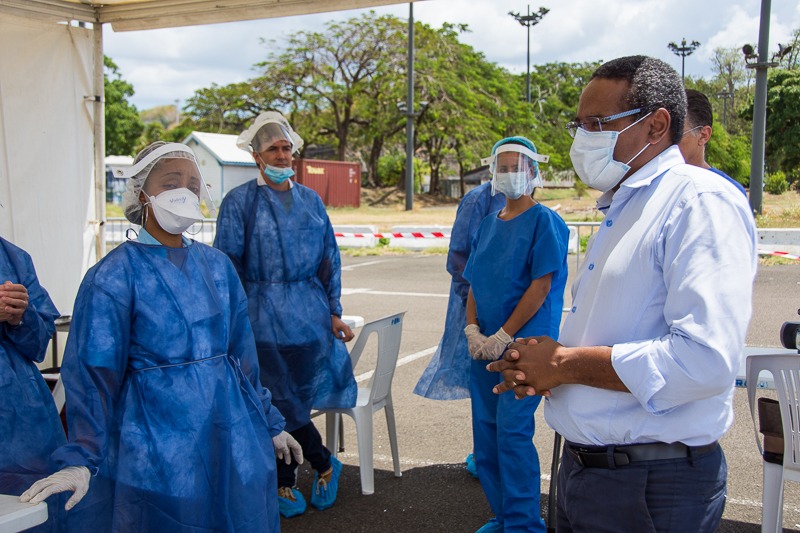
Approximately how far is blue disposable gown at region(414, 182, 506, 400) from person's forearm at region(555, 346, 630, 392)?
264cm

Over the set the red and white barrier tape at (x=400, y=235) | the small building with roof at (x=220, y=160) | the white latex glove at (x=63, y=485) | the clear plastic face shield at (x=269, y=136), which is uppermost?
the small building with roof at (x=220, y=160)

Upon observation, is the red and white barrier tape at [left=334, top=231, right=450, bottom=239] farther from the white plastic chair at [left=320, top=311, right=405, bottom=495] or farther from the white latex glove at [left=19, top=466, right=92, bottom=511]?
the white latex glove at [left=19, top=466, right=92, bottom=511]

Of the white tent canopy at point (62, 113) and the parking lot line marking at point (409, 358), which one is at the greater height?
the white tent canopy at point (62, 113)

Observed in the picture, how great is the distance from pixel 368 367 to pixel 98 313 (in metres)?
4.88

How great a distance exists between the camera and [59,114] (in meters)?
5.22

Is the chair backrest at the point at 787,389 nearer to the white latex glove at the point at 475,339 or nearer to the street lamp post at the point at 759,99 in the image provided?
the white latex glove at the point at 475,339

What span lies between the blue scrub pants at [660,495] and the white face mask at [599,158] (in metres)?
0.72

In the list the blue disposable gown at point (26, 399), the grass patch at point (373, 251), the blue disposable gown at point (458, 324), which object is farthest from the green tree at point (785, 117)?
the blue disposable gown at point (26, 399)

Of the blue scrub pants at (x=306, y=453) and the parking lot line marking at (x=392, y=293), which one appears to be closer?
the blue scrub pants at (x=306, y=453)

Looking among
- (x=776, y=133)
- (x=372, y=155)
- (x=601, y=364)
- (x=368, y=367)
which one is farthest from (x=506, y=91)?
(x=601, y=364)

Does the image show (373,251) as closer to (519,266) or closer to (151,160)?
(519,266)

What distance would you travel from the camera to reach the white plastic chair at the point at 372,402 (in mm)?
4238

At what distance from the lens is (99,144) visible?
553cm

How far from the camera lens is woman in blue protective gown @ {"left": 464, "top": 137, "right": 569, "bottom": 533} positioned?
359cm
